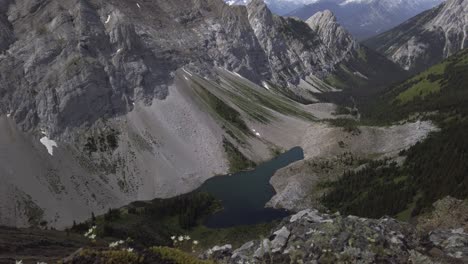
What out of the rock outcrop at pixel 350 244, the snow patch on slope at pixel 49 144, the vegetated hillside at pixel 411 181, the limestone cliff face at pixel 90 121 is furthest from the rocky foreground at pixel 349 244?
the snow patch on slope at pixel 49 144

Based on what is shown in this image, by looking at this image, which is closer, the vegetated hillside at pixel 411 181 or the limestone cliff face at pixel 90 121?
the vegetated hillside at pixel 411 181

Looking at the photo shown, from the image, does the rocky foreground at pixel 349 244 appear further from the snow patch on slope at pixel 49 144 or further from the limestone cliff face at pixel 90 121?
the snow patch on slope at pixel 49 144

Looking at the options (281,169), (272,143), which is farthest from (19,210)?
(272,143)

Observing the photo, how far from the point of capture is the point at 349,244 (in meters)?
29.6

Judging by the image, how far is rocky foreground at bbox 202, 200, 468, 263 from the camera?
29.0 metres

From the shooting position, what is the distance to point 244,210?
431ft

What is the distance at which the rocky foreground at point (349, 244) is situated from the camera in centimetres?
2895

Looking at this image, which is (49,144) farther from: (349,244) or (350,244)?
(350,244)

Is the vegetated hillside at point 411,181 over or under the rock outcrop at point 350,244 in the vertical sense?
under

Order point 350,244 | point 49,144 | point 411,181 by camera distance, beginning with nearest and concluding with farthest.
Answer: point 350,244
point 411,181
point 49,144

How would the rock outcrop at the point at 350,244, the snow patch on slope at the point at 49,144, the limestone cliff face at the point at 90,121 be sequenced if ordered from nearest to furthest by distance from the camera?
the rock outcrop at the point at 350,244, the limestone cliff face at the point at 90,121, the snow patch on slope at the point at 49,144

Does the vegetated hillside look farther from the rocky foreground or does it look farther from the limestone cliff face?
the rocky foreground

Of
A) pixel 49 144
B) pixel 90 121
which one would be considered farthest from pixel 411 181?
pixel 49 144

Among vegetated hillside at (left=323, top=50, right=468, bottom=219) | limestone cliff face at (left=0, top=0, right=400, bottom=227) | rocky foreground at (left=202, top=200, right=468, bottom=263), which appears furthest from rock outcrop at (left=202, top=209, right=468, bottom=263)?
limestone cliff face at (left=0, top=0, right=400, bottom=227)
